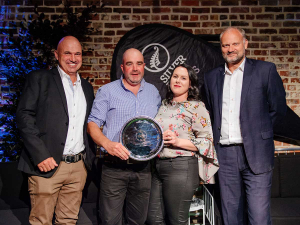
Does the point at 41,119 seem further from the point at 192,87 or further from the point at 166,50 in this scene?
the point at 166,50

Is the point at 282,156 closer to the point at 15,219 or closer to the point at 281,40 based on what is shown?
the point at 281,40

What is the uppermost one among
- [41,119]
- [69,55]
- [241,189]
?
[69,55]

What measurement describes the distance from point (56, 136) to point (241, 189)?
152 cm

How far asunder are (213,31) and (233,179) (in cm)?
183

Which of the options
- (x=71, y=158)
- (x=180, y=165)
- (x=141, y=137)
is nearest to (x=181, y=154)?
(x=180, y=165)

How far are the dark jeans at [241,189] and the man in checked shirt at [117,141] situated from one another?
63 cm

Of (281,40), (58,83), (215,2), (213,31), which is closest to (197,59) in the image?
(213,31)

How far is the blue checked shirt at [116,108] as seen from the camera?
2.00 metres

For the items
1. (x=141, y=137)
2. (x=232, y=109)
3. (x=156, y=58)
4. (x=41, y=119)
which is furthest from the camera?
(x=156, y=58)

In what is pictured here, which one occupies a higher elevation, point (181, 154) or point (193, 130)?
point (193, 130)

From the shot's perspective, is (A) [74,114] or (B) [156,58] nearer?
(A) [74,114]

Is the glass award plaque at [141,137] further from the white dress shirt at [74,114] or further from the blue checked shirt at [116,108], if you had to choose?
the white dress shirt at [74,114]

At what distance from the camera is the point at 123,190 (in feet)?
6.64

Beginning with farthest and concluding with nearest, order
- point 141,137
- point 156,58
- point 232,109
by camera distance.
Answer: point 156,58 → point 232,109 → point 141,137
